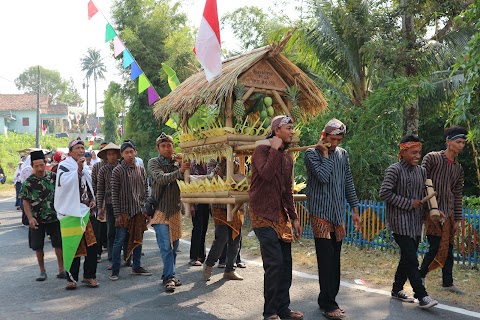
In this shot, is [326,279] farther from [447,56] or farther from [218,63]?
[447,56]

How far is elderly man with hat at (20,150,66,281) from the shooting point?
8.03 metres

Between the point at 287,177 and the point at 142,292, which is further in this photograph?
the point at 142,292

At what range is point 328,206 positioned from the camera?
240 inches

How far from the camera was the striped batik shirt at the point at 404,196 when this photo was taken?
6.45m

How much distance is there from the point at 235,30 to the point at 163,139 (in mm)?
20079

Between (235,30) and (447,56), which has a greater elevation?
(235,30)

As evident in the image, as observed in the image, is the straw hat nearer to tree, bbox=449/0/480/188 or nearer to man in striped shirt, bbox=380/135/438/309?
man in striped shirt, bbox=380/135/438/309

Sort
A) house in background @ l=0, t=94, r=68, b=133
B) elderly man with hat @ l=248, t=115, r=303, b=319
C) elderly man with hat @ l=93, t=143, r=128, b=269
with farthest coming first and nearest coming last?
house in background @ l=0, t=94, r=68, b=133, elderly man with hat @ l=93, t=143, r=128, b=269, elderly man with hat @ l=248, t=115, r=303, b=319

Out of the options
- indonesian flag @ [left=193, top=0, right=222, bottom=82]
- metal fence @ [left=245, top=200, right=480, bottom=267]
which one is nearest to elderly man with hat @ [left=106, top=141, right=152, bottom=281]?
indonesian flag @ [left=193, top=0, right=222, bottom=82]

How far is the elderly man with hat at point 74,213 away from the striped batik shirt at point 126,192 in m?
0.52

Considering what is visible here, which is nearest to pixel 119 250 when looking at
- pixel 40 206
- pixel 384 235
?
pixel 40 206

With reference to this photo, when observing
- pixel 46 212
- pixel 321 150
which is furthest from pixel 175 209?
pixel 321 150

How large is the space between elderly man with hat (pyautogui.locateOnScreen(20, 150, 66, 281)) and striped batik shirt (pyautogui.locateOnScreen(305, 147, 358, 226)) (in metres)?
3.80

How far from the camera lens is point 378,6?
15.4 metres
